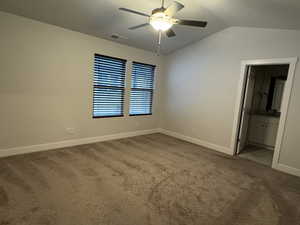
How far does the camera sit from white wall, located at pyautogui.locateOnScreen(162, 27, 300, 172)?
3.24m

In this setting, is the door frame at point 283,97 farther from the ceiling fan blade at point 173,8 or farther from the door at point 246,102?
the ceiling fan blade at point 173,8

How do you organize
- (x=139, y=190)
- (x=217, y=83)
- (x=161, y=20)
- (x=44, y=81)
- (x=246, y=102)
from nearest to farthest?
(x=161, y=20)
(x=139, y=190)
(x=44, y=81)
(x=246, y=102)
(x=217, y=83)

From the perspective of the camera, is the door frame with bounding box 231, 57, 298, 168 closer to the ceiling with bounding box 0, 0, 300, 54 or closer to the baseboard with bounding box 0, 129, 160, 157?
the ceiling with bounding box 0, 0, 300, 54

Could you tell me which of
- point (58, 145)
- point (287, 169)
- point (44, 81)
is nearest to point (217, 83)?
point (287, 169)

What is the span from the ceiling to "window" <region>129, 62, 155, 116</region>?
1.32 metres

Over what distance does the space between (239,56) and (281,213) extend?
310 cm

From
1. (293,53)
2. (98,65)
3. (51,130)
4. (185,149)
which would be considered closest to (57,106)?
(51,130)

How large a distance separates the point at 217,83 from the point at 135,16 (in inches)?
97.6

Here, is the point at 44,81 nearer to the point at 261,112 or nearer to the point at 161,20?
the point at 161,20

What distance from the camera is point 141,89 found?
5199 millimetres

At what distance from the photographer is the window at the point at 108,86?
4219mm

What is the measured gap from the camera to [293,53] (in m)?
3.18

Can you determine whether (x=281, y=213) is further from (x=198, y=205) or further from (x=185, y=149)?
(x=185, y=149)

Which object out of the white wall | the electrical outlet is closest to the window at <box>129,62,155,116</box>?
the white wall
